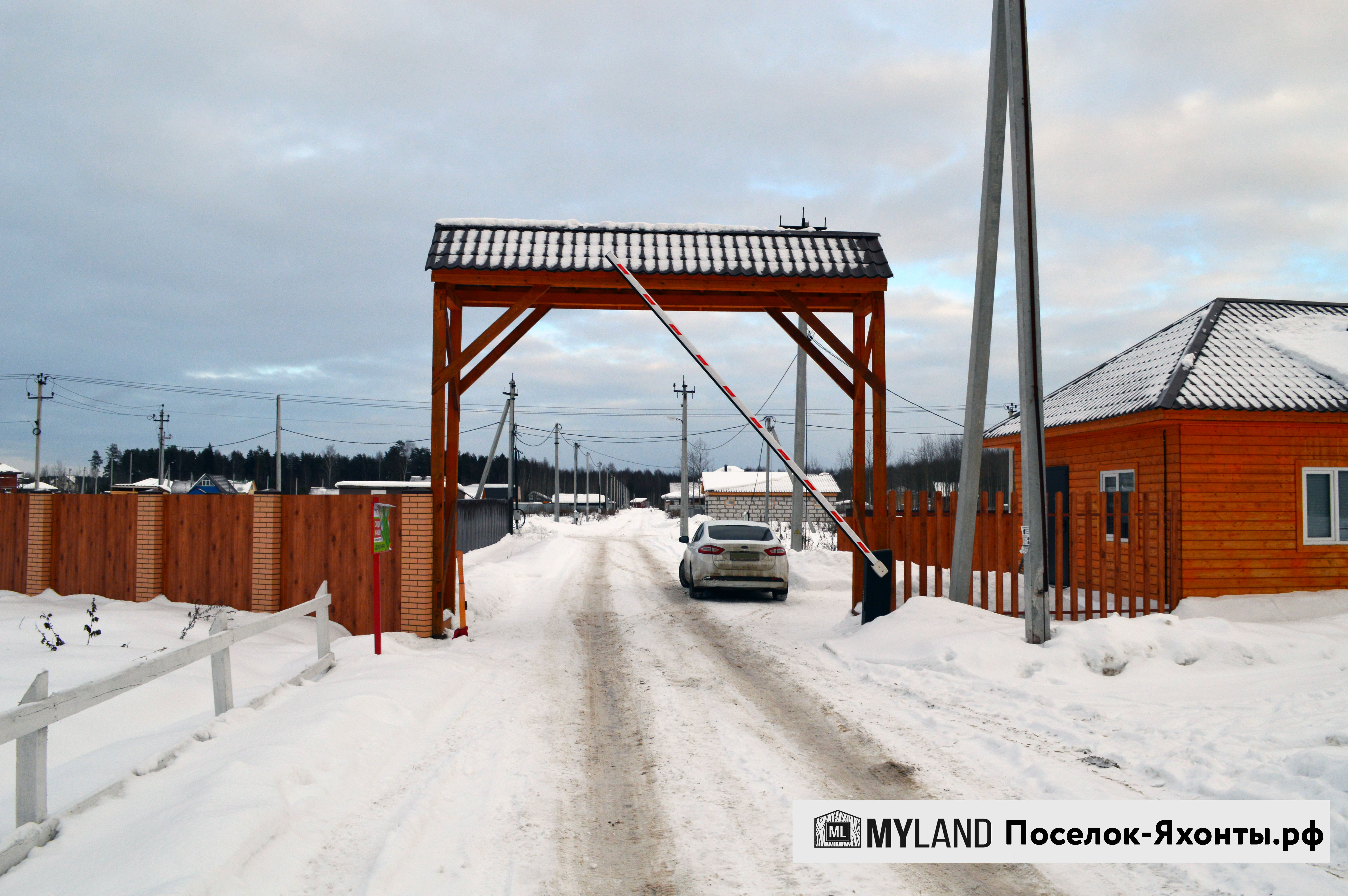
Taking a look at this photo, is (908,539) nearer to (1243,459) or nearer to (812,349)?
(812,349)

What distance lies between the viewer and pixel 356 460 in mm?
124000

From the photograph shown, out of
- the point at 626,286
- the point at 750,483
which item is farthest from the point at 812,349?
the point at 750,483

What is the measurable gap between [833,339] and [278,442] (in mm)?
47411

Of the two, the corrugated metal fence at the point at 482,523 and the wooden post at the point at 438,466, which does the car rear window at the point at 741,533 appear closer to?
the wooden post at the point at 438,466

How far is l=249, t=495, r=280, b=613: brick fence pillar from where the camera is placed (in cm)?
1092

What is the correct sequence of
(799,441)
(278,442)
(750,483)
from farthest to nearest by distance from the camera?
(750,483) → (278,442) → (799,441)

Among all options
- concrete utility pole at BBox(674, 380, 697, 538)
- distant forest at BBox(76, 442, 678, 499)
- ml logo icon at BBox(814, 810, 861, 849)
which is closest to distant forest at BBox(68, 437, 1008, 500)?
distant forest at BBox(76, 442, 678, 499)

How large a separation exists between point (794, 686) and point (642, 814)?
141 inches

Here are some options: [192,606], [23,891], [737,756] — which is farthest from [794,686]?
[192,606]

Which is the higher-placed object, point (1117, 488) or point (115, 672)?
point (1117, 488)

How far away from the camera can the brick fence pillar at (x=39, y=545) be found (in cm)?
1279

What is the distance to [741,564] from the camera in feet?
47.6

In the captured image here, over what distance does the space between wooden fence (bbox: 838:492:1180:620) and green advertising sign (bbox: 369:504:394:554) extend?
6827mm

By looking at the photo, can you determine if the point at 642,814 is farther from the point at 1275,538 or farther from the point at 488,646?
the point at 1275,538
